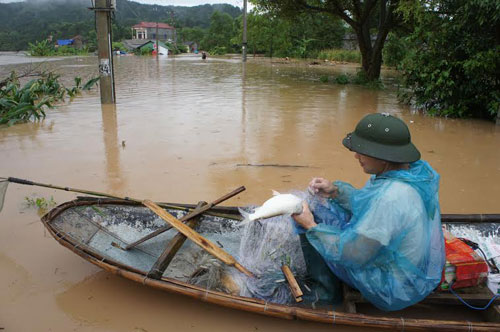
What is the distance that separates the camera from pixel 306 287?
2809 millimetres

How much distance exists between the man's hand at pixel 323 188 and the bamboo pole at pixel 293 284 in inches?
21.9

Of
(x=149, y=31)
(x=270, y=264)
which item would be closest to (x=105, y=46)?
(x=270, y=264)

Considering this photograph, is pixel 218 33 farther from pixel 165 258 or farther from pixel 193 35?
pixel 165 258

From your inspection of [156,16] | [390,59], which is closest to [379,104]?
[390,59]

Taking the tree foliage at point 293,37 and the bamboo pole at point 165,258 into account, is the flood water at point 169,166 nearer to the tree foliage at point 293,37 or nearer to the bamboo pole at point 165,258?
the bamboo pole at point 165,258

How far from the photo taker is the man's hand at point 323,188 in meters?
2.85

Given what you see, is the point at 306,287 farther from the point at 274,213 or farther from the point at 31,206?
the point at 31,206

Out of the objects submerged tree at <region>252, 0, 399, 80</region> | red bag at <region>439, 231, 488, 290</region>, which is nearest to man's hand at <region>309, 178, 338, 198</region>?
red bag at <region>439, 231, 488, 290</region>

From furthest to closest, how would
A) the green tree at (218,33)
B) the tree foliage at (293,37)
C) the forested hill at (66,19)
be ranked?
the forested hill at (66,19) → the green tree at (218,33) → the tree foliage at (293,37)

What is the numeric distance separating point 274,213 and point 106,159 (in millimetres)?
4388

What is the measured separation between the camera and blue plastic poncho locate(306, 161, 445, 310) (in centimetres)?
215

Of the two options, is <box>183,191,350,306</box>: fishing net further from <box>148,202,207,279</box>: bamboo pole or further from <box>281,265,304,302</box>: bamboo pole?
<box>148,202,207,279</box>: bamboo pole

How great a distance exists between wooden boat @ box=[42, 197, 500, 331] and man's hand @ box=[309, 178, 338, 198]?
0.66 metres

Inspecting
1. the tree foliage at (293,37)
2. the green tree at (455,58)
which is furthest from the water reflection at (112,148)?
the tree foliage at (293,37)
